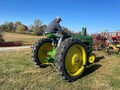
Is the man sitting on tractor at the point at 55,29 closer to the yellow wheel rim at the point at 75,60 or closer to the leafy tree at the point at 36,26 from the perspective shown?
the yellow wheel rim at the point at 75,60

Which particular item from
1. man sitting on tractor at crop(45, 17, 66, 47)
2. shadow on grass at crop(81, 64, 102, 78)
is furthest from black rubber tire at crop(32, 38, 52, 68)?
shadow on grass at crop(81, 64, 102, 78)

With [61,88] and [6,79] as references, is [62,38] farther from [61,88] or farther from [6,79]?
[6,79]

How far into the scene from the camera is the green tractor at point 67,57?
5.67m

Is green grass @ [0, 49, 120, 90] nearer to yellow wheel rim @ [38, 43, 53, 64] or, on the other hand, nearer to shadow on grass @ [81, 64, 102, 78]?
shadow on grass @ [81, 64, 102, 78]

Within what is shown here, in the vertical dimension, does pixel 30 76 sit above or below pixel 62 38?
below

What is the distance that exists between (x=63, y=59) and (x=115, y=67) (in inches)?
100

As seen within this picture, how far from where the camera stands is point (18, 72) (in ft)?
22.6

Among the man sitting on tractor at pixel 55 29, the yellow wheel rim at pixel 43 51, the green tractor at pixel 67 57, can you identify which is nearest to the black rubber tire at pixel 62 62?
the green tractor at pixel 67 57

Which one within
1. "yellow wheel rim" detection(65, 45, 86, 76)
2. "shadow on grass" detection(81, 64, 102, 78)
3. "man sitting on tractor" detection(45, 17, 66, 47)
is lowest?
"shadow on grass" detection(81, 64, 102, 78)

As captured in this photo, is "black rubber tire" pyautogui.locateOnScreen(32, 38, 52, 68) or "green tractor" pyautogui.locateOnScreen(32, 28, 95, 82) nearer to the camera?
"green tractor" pyautogui.locateOnScreen(32, 28, 95, 82)

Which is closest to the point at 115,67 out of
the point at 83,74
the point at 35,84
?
the point at 83,74

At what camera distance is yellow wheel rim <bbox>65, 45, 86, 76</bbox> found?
19.9ft

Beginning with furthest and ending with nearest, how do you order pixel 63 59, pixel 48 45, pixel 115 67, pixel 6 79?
1. pixel 48 45
2. pixel 115 67
3. pixel 6 79
4. pixel 63 59

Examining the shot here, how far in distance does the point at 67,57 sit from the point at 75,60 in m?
0.42
